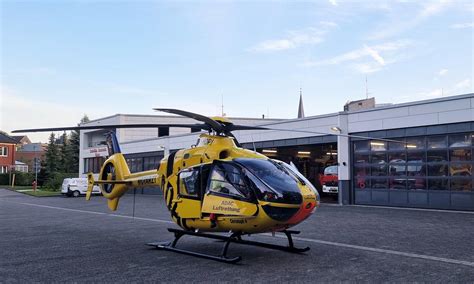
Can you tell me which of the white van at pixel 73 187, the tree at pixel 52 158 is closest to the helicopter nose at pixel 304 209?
the white van at pixel 73 187

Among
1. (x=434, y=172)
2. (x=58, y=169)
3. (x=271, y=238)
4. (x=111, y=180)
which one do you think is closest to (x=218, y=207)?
(x=271, y=238)

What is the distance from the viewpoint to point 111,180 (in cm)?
1189

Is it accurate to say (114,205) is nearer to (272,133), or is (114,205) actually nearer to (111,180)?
(111,180)

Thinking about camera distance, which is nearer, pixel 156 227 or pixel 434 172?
pixel 156 227

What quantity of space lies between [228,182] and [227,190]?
0.15 meters

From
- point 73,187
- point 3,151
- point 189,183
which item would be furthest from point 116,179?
point 3,151

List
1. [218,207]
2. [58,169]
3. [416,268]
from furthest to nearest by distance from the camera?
[58,169], [218,207], [416,268]

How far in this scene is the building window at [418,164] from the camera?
1825cm

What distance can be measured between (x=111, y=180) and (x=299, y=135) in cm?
1510

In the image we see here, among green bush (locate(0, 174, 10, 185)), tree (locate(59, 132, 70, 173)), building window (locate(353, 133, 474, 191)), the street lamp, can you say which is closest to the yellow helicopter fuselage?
building window (locate(353, 133, 474, 191))

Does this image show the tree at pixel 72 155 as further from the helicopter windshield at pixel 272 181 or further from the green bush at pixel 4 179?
the helicopter windshield at pixel 272 181

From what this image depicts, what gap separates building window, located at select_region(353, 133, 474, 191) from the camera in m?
18.2

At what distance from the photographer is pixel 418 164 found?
19547 millimetres

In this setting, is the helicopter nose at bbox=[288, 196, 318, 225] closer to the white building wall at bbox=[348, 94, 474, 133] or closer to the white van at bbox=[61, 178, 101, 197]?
the white building wall at bbox=[348, 94, 474, 133]
